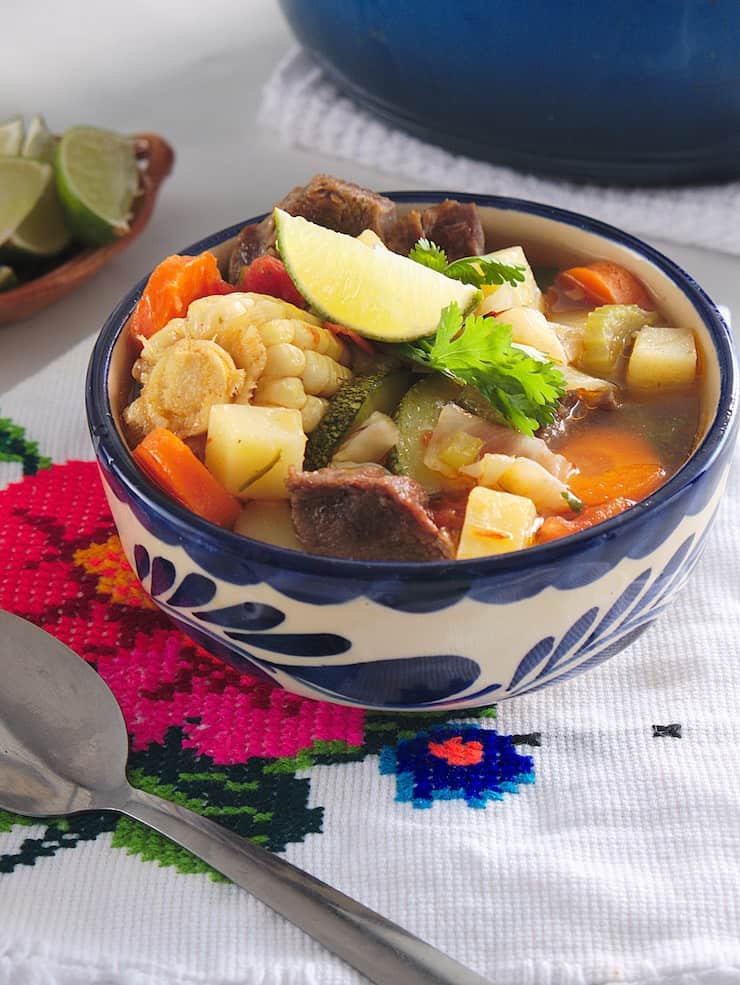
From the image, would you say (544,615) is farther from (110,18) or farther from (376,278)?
(110,18)

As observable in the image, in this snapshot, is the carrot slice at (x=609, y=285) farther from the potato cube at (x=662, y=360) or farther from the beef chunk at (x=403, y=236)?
the beef chunk at (x=403, y=236)

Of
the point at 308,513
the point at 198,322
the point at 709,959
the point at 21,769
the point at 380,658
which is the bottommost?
the point at 709,959

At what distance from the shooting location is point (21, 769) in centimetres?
170

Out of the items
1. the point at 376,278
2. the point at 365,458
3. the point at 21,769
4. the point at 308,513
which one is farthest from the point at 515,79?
the point at 21,769

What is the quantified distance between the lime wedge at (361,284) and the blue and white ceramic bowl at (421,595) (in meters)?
0.34

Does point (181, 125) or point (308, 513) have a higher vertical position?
point (308, 513)

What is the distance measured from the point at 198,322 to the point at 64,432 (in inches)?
26.6

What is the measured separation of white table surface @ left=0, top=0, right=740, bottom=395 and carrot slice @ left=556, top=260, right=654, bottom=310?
2.83 ft

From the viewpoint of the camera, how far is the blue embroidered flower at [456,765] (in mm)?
1687

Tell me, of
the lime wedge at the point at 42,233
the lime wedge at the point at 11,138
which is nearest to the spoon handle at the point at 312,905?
the lime wedge at the point at 42,233

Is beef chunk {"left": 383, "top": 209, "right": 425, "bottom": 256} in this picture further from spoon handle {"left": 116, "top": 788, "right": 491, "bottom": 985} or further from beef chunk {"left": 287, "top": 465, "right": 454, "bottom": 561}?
spoon handle {"left": 116, "top": 788, "right": 491, "bottom": 985}

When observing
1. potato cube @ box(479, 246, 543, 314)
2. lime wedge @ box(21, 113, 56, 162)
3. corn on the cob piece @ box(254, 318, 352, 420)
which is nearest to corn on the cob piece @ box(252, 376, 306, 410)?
corn on the cob piece @ box(254, 318, 352, 420)

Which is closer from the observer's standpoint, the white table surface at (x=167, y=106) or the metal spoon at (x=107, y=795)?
the metal spoon at (x=107, y=795)

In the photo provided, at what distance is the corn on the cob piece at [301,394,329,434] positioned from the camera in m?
1.74
